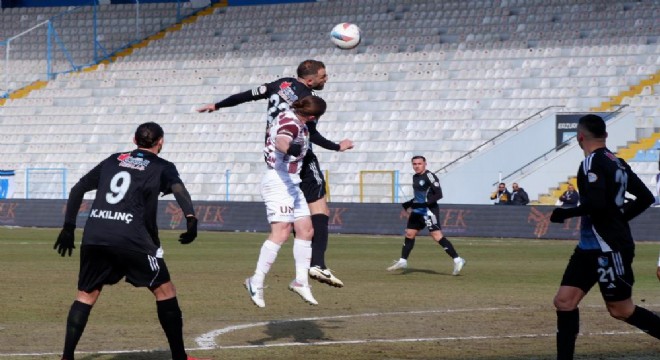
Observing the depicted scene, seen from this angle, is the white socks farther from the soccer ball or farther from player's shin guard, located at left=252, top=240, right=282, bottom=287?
the soccer ball

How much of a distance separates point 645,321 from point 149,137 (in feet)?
13.5

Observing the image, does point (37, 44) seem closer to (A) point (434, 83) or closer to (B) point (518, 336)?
(A) point (434, 83)

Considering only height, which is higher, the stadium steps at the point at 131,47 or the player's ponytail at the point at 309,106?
the stadium steps at the point at 131,47

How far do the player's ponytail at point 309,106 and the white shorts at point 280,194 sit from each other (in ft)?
2.36

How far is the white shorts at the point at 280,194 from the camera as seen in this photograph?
12172 millimetres

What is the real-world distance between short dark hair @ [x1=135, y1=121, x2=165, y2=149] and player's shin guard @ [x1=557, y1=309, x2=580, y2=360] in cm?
341

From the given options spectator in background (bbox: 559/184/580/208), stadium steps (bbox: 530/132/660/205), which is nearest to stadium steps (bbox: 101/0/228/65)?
stadium steps (bbox: 530/132/660/205)

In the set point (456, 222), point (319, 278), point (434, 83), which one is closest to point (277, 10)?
point (434, 83)

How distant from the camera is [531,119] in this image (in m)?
40.5

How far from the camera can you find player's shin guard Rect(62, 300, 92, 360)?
9625 mm

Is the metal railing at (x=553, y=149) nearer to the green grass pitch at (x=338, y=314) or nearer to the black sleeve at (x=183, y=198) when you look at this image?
the green grass pitch at (x=338, y=314)

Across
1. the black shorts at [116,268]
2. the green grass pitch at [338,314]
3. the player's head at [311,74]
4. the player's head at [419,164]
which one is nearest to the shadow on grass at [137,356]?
the green grass pitch at [338,314]

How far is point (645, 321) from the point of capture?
990 cm

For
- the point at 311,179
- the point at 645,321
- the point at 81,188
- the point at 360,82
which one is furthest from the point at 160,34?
the point at 645,321
